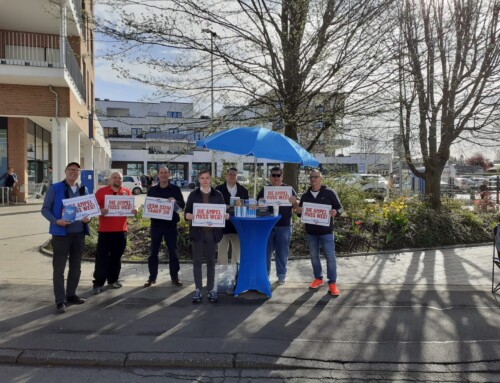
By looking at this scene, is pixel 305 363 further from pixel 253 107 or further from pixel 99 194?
pixel 253 107

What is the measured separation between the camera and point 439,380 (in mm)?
3879

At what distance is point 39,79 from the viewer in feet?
49.7

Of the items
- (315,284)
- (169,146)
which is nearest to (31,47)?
(169,146)

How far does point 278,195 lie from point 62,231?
3.15 m

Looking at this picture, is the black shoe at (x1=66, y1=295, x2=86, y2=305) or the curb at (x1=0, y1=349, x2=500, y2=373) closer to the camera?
the curb at (x1=0, y1=349, x2=500, y2=373)

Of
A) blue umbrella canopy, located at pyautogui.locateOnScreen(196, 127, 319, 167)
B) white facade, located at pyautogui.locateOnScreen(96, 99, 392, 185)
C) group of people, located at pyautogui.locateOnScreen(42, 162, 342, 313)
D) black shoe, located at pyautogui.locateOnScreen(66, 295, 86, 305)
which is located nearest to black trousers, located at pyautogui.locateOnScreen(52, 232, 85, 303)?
group of people, located at pyautogui.locateOnScreen(42, 162, 342, 313)

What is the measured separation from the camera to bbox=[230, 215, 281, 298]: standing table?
20.0 ft

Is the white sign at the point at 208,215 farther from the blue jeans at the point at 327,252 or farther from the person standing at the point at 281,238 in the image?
the blue jeans at the point at 327,252

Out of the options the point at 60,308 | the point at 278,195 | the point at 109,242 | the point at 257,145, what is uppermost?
the point at 257,145

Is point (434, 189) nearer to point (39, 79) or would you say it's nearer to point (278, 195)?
point (278, 195)

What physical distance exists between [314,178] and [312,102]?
4633 millimetres

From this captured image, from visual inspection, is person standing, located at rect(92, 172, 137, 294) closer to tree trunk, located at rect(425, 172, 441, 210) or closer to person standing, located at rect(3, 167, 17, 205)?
tree trunk, located at rect(425, 172, 441, 210)

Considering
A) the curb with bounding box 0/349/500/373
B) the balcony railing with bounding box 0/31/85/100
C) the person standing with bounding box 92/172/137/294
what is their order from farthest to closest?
the balcony railing with bounding box 0/31/85/100, the person standing with bounding box 92/172/137/294, the curb with bounding box 0/349/500/373

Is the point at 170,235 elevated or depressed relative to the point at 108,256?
elevated
